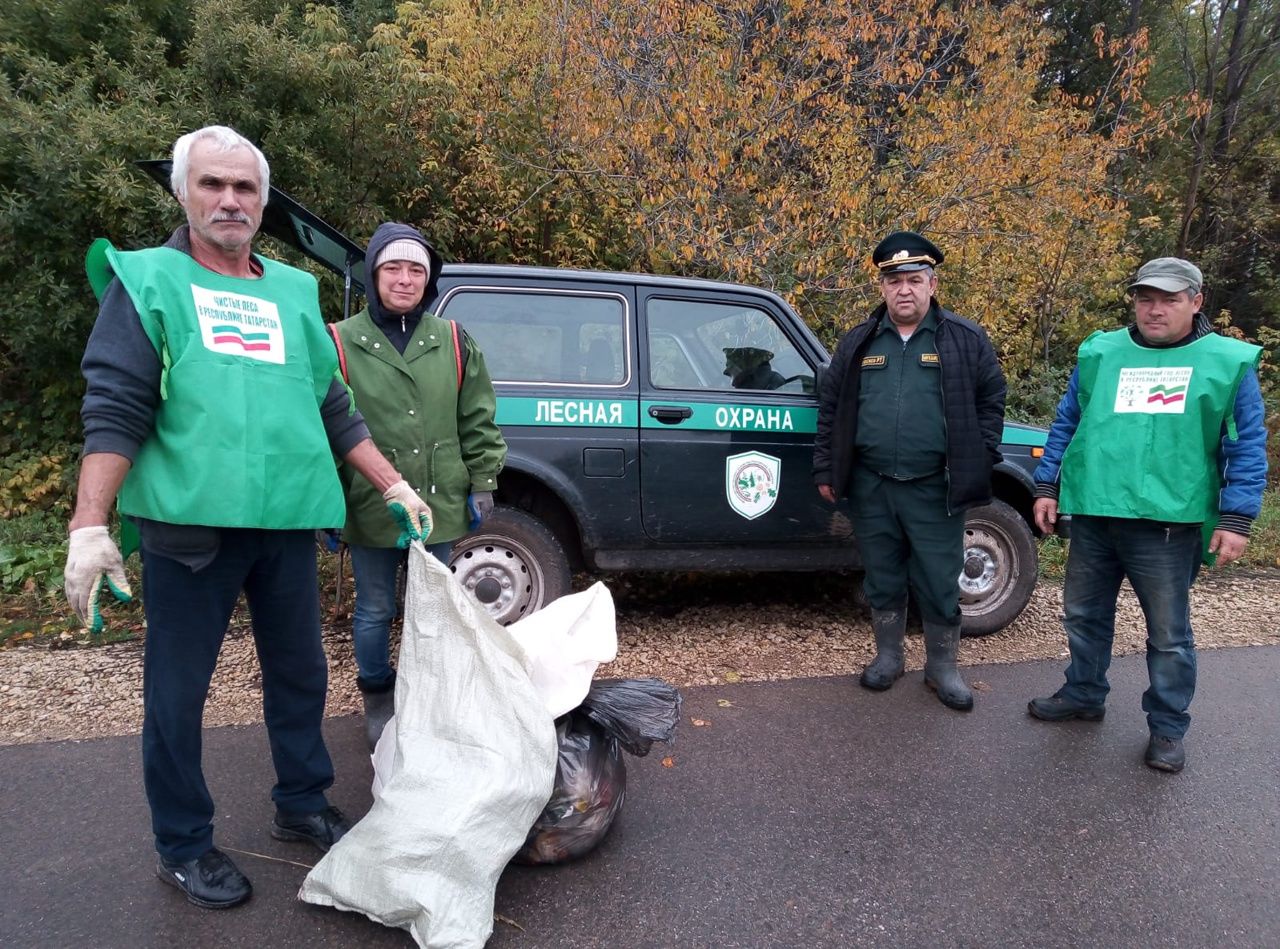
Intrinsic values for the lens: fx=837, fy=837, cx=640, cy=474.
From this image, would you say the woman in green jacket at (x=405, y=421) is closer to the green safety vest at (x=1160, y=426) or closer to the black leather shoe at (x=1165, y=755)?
the green safety vest at (x=1160, y=426)

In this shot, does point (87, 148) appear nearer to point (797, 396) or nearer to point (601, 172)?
point (601, 172)

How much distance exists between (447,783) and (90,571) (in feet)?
3.13

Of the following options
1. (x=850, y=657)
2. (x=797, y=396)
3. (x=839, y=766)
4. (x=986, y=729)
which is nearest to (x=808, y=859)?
(x=839, y=766)

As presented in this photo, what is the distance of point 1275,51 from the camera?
1253 centimetres

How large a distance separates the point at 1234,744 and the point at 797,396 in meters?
2.34

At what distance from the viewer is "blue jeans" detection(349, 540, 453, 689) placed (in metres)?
2.94

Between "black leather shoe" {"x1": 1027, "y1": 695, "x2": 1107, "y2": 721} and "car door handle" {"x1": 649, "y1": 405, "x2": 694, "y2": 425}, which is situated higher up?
"car door handle" {"x1": 649, "y1": 405, "x2": 694, "y2": 425}

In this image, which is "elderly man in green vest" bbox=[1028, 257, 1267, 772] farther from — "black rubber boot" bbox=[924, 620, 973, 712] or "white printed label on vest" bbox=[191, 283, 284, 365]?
"white printed label on vest" bbox=[191, 283, 284, 365]

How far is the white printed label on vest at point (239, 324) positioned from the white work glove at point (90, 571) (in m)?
0.51

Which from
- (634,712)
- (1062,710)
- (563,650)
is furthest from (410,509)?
(1062,710)

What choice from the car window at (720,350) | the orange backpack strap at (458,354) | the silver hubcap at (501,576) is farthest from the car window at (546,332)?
the orange backpack strap at (458,354)

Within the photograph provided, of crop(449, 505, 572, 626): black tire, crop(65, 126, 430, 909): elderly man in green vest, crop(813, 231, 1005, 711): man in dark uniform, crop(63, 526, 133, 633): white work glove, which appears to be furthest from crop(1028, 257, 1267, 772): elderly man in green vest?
crop(63, 526, 133, 633): white work glove

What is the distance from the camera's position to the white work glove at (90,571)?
1.84 meters

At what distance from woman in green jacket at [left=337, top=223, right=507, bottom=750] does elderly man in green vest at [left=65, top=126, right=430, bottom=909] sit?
392mm
